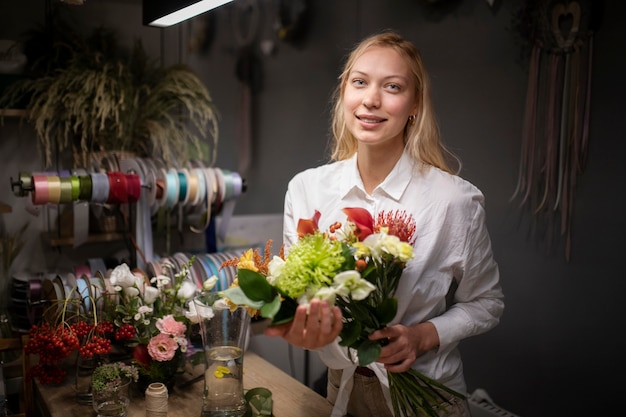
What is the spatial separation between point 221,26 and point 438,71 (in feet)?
4.45

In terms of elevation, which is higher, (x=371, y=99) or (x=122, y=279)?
(x=371, y=99)

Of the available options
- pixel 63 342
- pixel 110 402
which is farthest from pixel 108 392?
pixel 63 342

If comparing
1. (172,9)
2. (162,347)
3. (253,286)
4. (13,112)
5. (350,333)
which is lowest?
(162,347)

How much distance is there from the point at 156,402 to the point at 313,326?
24.5 inches

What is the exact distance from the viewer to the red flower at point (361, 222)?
1.25 metres

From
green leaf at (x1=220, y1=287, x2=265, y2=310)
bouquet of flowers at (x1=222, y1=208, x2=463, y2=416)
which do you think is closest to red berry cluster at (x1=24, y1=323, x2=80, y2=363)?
bouquet of flowers at (x1=222, y1=208, x2=463, y2=416)

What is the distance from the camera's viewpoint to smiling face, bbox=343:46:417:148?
4.94ft

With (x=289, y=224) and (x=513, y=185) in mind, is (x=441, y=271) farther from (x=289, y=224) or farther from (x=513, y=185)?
(x=513, y=185)

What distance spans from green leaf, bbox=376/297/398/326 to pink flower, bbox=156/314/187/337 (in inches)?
26.1

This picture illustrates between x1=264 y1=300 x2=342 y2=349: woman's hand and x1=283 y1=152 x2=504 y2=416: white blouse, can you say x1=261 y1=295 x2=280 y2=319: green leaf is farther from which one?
x1=283 y1=152 x2=504 y2=416: white blouse

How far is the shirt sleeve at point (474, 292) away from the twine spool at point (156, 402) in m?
0.70

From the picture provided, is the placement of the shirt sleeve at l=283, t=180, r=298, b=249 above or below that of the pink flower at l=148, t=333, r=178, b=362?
above

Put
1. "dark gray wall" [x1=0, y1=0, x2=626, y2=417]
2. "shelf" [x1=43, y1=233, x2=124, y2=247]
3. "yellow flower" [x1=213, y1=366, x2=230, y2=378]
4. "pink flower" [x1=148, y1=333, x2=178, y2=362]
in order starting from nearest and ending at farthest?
"yellow flower" [x1=213, y1=366, x2=230, y2=378], "pink flower" [x1=148, y1=333, x2=178, y2=362], "dark gray wall" [x1=0, y1=0, x2=626, y2=417], "shelf" [x1=43, y1=233, x2=124, y2=247]

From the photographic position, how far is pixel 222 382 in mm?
1460
